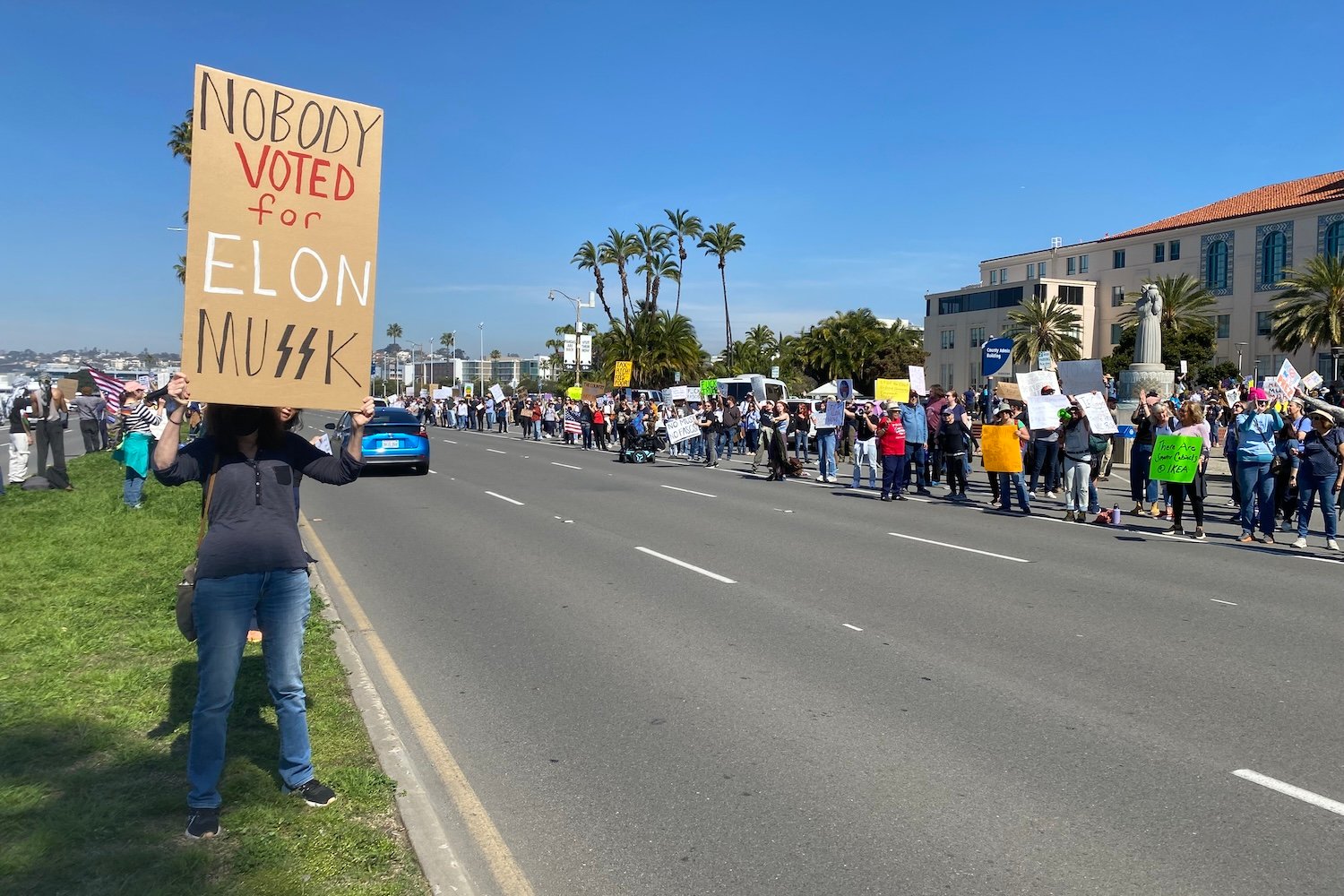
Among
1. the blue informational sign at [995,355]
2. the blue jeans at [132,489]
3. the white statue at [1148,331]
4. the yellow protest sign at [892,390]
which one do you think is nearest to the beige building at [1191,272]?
the white statue at [1148,331]

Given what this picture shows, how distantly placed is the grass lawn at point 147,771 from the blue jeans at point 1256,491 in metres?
11.4

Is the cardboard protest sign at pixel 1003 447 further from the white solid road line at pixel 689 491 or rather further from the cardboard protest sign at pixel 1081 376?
the white solid road line at pixel 689 491

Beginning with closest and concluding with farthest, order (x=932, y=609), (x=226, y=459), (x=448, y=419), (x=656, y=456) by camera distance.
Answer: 1. (x=226, y=459)
2. (x=932, y=609)
3. (x=656, y=456)
4. (x=448, y=419)

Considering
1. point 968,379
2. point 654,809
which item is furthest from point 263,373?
point 968,379

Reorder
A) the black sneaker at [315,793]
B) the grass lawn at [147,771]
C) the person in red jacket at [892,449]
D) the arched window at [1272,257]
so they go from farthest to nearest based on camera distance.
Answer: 1. the arched window at [1272,257]
2. the person in red jacket at [892,449]
3. the black sneaker at [315,793]
4. the grass lawn at [147,771]

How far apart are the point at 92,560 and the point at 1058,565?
10017mm

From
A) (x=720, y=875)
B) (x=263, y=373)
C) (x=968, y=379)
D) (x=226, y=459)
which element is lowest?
(x=720, y=875)

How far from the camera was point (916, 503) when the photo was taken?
18.3 m

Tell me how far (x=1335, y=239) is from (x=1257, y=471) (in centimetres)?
6606

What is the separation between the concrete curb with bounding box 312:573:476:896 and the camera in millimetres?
3994

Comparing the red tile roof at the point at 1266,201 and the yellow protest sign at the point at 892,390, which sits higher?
the red tile roof at the point at 1266,201

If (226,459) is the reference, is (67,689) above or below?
below

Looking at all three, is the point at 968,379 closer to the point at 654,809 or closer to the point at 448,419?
the point at 448,419

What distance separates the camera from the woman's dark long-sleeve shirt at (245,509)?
4227mm
